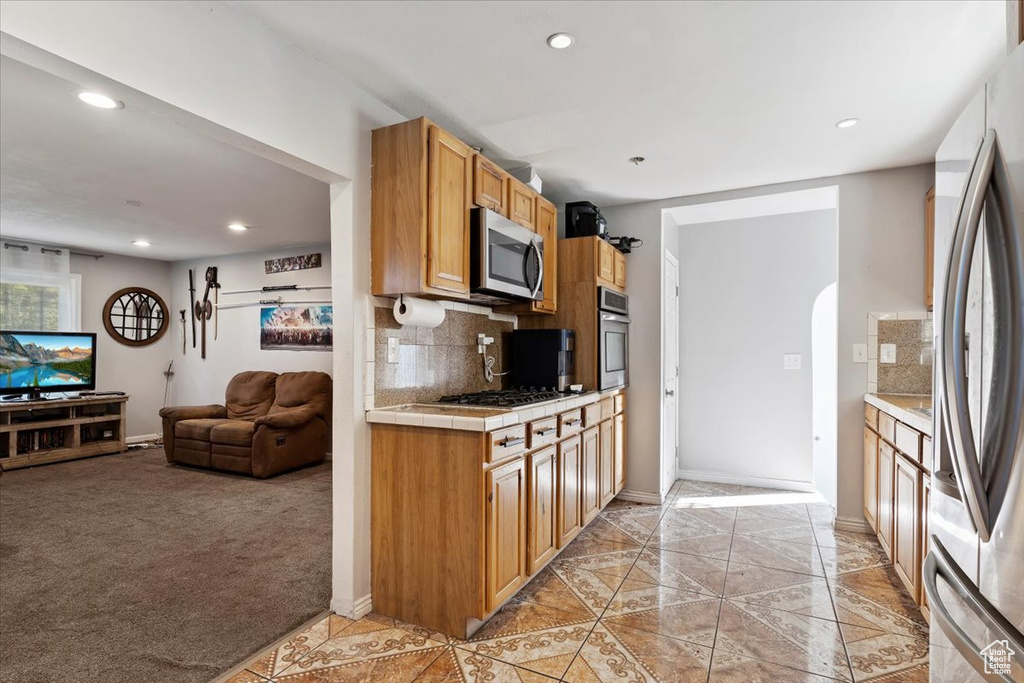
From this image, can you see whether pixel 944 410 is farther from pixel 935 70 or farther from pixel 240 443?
pixel 240 443

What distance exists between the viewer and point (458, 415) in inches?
86.4

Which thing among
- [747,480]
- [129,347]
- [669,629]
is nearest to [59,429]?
[129,347]

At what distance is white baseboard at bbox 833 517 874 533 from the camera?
337 centimetres

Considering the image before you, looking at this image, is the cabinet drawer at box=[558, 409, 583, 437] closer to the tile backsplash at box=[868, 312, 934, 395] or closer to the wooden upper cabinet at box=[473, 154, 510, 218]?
→ the wooden upper cabinet at box=[473, 154, 510, 218]

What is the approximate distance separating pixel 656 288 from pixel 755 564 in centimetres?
203

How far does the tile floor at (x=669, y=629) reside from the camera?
1924 mm

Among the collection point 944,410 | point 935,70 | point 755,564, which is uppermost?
point 935,70

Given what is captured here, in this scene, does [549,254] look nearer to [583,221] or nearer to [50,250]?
[583,221]

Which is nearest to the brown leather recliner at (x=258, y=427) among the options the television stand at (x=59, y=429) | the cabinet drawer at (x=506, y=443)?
the television stand at (x=59, y=429)

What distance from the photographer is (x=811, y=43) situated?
2.01 m

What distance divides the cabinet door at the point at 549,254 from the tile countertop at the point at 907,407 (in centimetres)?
195

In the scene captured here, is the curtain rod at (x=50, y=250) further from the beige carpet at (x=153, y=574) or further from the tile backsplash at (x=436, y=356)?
the tile backsplash at (x=436, y=356)

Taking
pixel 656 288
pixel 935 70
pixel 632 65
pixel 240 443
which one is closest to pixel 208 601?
pixel 240 443

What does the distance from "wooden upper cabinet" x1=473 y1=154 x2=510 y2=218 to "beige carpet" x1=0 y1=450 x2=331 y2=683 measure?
6.93ft
